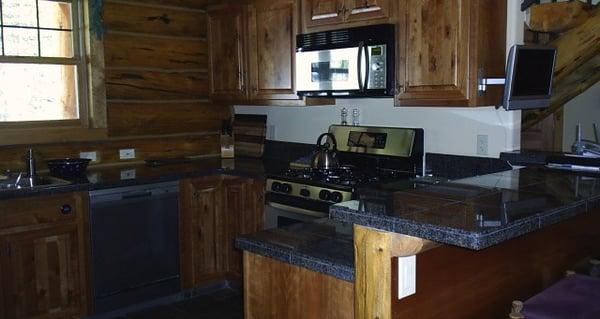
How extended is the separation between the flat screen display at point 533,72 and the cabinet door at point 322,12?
46.4 inches

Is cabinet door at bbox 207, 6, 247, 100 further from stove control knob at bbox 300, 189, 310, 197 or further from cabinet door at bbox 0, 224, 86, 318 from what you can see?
cabinet door at bbox 0, 224, 86, 318

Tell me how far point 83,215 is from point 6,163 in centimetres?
73

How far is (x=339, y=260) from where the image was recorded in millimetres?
1818

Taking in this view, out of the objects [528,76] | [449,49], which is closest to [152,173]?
[449,49]

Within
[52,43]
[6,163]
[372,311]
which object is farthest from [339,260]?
[52,43]

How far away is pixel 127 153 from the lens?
434 centimetres

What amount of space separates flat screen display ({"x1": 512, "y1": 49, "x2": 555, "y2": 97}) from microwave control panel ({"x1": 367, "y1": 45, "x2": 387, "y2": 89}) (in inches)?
29.6

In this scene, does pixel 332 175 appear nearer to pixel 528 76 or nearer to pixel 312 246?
pixel 528 76

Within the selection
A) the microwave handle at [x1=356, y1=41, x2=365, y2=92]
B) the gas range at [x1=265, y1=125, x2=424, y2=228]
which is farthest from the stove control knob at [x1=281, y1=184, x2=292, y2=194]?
the microwave handle at [x1=356, y1=41, x2=365, y2=92]

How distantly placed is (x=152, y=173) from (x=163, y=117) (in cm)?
81

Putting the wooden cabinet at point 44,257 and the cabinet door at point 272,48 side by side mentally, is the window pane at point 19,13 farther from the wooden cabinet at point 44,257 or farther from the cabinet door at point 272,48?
the cabinet door at point 272,48

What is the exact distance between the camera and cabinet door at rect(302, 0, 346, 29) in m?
3.59

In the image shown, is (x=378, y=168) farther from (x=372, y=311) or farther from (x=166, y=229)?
(x=372, y=311)

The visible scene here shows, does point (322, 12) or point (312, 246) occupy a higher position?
point (322, 12)
